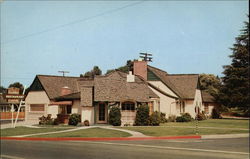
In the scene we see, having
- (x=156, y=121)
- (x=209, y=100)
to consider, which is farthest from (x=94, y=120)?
(x=209, y=100)

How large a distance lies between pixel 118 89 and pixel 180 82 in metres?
15.6

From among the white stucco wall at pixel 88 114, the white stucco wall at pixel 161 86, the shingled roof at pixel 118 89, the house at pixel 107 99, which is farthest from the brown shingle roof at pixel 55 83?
the shingled roof at pixel 118 89

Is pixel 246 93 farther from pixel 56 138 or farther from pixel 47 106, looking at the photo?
pixel 56 138

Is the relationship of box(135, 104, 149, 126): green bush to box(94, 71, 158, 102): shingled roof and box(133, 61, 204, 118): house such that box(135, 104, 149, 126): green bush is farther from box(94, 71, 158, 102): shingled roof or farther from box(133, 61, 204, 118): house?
box(133, 61, 204, 118): house

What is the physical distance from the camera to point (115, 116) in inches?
1150

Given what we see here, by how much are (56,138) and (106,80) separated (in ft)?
41.0

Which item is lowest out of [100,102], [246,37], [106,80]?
[100,102]

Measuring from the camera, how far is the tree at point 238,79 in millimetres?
44084

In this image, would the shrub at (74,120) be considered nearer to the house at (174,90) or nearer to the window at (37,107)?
the house at (174,90)

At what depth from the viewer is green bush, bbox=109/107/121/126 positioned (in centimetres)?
2905

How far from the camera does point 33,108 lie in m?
41.4

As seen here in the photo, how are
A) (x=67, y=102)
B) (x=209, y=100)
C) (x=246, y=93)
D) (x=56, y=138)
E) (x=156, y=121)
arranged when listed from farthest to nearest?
(x=209, y=100)
(x=246, y=93)
(x=67, y=102)
(x=156, y=121)
(x=56, y=138)

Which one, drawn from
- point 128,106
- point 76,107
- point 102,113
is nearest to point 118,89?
point 128,106

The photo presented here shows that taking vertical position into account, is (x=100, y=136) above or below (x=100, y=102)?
below
